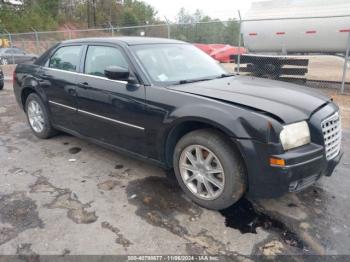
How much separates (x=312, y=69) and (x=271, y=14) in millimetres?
6019

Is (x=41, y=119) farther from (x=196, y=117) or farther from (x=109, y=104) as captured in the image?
(x=196, y=117)

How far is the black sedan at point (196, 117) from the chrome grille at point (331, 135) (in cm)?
1

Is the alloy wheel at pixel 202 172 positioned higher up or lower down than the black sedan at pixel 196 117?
lower down

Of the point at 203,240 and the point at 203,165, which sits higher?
the point at 203,165

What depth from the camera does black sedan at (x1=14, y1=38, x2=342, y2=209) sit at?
2.71 m

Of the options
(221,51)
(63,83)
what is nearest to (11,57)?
(221,51)

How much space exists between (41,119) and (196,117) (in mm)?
3345

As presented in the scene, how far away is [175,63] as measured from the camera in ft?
12.9

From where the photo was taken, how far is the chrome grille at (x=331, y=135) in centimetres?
293

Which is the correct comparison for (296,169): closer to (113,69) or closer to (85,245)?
(85,245)

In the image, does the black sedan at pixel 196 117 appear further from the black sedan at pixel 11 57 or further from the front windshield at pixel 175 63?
the black sedan at pixel 11 57

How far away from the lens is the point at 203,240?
8.77 feet

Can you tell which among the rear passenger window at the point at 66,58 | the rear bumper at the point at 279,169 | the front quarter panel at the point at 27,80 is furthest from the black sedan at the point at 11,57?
the rear bumper at the point at 279,169

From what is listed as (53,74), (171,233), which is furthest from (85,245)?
(53,74)
